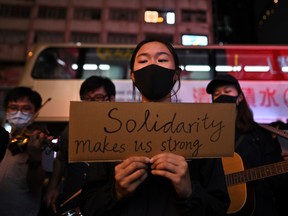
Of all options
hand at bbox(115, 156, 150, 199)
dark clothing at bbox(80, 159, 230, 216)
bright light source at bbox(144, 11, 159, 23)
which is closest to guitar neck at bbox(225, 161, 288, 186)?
dark clothing at bbox(80, 159, 230, 216)

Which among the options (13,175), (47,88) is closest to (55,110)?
(47,88)

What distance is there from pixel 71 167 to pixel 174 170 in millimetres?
1530

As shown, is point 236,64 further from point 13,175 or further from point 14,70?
point 14,70

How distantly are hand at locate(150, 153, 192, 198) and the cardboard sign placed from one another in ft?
0.20

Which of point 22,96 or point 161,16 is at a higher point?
point 161,16

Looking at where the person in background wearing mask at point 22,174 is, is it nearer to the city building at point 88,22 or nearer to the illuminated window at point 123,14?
the city building at point 88,22

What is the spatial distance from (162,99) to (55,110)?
5076mm

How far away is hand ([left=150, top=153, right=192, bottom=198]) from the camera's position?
38.0 inches

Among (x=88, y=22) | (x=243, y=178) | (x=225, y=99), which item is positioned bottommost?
(x=243, y=178)

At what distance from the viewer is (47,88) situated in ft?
19.9

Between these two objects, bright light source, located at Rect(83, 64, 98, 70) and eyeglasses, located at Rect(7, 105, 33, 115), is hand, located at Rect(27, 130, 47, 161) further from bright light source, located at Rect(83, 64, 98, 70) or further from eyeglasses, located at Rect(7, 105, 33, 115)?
bright light source, located at Rect(83, 64, 98, 70)

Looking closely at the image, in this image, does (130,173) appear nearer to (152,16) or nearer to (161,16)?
(161,16)

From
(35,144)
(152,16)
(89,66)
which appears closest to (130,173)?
(35,144)

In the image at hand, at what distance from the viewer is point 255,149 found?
2.36 meters
